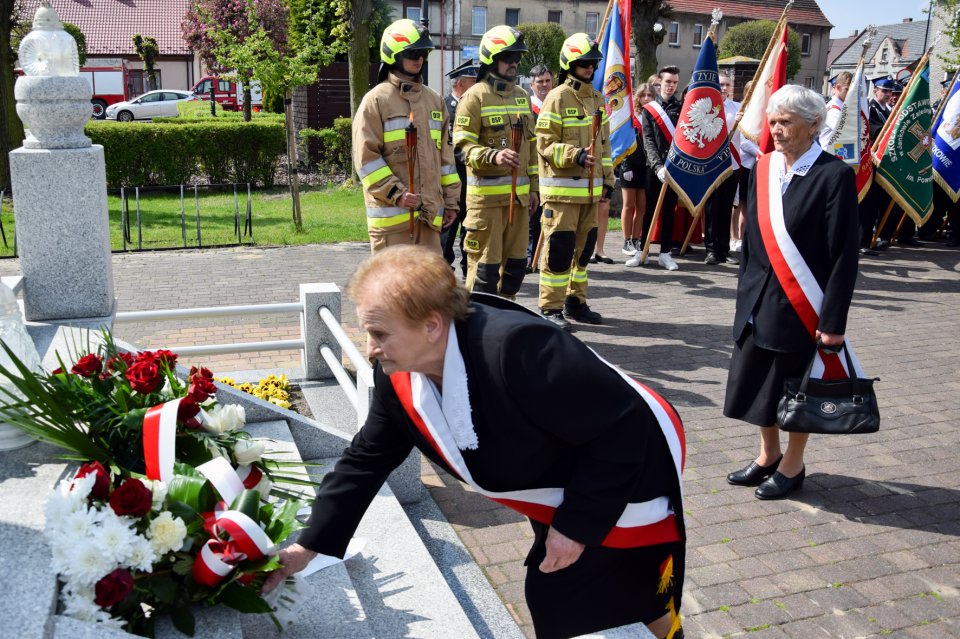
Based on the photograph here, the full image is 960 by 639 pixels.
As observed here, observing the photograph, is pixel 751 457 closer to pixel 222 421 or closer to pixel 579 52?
pixel 222 421

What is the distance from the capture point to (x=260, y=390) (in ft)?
19.6

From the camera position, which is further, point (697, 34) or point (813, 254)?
point (697, 34)

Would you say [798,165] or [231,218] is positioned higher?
[798,165]

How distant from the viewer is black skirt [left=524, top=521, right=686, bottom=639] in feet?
8.62

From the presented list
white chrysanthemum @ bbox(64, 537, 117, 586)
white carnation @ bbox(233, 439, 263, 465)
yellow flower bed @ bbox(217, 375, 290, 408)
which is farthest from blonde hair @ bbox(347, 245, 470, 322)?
yellow flower bed @ bbox(217, 375, 290, 408)

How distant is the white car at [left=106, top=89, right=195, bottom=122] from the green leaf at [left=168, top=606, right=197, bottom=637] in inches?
1472

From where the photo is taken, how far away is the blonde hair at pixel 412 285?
7.50 feet

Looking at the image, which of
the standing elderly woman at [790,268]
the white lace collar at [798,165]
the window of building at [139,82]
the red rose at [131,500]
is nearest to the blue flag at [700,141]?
the standing elderly woman at [790,268]

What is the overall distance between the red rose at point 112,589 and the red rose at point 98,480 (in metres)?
0.31

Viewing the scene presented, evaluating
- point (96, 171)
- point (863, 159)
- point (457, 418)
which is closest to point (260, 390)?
point (96, 171)

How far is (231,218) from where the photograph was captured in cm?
1470

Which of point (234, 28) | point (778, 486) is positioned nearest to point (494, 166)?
point (778, 486)

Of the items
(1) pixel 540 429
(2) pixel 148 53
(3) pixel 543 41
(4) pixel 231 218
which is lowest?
(4) pixel 231 218

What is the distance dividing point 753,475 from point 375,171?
3439mm
